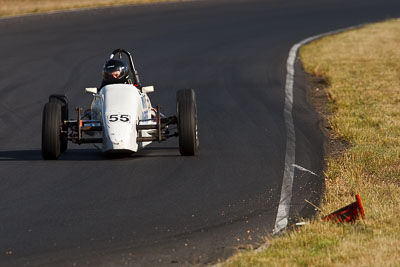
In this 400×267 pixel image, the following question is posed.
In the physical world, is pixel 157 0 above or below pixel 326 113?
above

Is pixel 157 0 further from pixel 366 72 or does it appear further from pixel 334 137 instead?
pixel 334 137

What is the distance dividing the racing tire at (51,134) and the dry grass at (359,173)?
367 centimetres

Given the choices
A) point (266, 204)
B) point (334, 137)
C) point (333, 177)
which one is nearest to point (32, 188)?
point (266, 204)

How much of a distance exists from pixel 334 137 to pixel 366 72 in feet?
24.2

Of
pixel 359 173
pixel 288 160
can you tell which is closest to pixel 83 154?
pixel 288 160

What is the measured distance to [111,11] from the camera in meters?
33.0

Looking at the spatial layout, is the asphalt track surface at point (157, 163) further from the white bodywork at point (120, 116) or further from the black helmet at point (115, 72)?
the black helmet at point (115, 72)

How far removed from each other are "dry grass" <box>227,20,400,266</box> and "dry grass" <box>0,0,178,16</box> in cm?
1257

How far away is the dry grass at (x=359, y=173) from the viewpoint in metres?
7.48

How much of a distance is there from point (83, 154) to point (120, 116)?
3.85 ft

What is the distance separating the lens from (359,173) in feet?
35.5

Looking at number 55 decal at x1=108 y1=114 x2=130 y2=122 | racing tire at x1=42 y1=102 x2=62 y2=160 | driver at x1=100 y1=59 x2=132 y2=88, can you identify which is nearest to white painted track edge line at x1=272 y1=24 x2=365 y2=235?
number 55 decal at x1=108 y1=114 x2=130 y2=122

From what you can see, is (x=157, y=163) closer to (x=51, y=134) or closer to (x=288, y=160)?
(x=51, y=134)

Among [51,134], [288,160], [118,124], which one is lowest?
[288,160]
